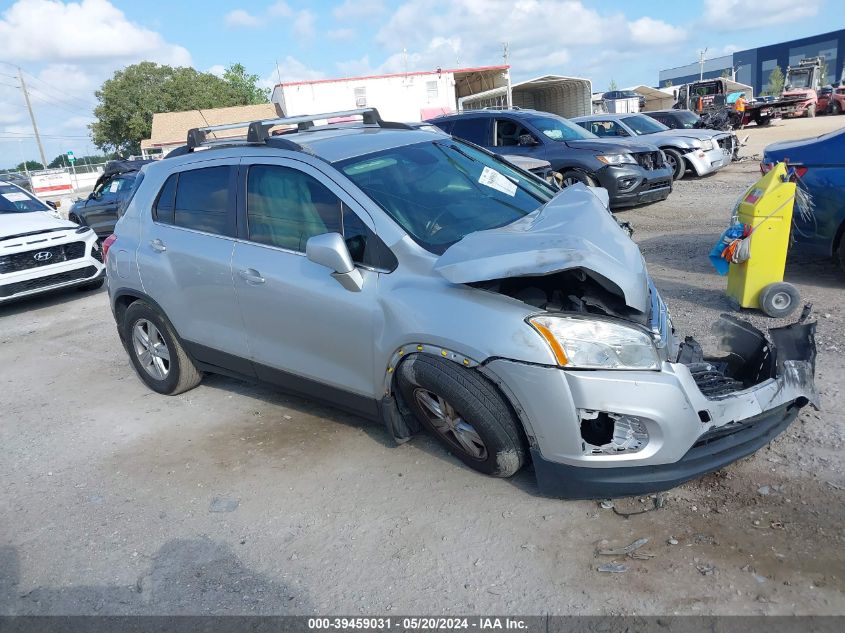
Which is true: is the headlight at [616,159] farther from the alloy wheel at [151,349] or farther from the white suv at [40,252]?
the alloy wheel at [151,349]

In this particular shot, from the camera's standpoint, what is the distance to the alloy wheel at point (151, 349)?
5109 millimetres

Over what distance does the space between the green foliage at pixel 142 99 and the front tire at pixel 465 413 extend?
62.4 meters

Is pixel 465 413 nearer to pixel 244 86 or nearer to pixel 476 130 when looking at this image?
pixel 476 130

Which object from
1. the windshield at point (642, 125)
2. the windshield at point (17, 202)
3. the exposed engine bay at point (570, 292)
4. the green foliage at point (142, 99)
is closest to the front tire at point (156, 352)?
the exposed engine bay at point (570, 292)

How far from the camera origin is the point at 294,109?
37875 mm

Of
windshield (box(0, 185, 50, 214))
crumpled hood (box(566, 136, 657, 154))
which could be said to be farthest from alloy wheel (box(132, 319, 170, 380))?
crumpled hood (box(566, 136, 657, 154))

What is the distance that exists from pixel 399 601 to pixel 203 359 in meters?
2.62

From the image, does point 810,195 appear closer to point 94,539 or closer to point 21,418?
point 94,539

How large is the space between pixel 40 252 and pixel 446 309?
785 centimetres

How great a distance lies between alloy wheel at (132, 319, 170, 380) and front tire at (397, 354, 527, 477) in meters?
2.51

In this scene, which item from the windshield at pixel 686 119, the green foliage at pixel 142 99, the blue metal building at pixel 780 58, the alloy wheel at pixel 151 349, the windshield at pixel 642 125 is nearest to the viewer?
the alloy wheel at pixel 151 349

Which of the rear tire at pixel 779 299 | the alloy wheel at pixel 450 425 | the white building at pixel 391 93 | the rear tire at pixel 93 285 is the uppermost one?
the white building at pixel 391 93

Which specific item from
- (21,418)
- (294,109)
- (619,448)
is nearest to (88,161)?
(294,109)

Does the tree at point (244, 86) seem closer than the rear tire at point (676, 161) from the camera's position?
No
